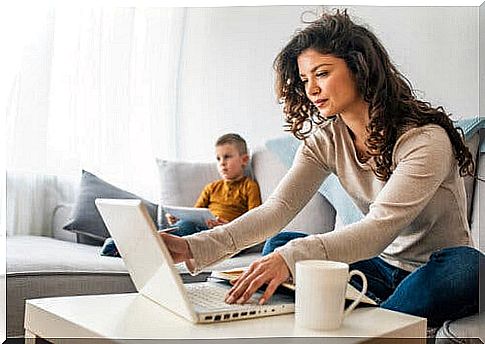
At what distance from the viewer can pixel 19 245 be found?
184 cm

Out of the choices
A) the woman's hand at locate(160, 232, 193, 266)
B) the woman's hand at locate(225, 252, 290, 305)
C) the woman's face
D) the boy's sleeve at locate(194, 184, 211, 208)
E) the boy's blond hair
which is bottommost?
the woman's hand at locate(225, 252, 290, 305)

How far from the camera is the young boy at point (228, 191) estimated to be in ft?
6.39

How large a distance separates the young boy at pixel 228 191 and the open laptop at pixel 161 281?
0.79 m

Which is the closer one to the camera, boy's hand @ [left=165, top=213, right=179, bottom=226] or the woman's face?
the woman's face

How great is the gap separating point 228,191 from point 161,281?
0.98m

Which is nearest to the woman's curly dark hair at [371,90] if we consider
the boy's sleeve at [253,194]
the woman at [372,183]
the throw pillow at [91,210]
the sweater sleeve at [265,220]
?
the woman at [372,183]

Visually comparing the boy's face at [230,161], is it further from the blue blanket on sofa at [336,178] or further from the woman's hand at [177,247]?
the woman's hand at [177,247]

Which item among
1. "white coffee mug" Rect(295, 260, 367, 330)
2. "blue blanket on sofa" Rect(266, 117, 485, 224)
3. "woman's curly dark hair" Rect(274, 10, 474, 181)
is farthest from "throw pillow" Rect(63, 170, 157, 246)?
"white coffee mug" Rect(295, 260, 367, 330)

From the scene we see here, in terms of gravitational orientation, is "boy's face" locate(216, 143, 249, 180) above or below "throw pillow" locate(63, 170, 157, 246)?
above

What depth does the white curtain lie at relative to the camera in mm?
2199

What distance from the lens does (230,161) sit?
6.77 ft

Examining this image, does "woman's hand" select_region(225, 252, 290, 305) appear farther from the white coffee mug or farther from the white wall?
the white wall

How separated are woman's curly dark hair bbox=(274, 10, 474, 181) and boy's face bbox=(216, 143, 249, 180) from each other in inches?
18.4

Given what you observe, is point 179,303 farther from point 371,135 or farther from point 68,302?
point 371,135
